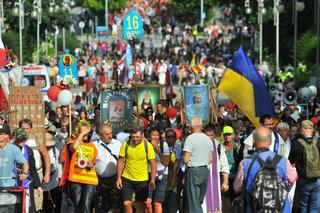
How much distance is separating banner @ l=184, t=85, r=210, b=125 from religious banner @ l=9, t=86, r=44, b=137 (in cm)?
363

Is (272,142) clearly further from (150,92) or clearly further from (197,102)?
(150,92)

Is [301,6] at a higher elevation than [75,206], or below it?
higher

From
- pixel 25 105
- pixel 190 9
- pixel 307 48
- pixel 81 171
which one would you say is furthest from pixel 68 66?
pixel 190 9

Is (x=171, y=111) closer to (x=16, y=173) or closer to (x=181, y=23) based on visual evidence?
(x=16, y=173)

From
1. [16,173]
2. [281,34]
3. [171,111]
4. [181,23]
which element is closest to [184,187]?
[16,173]

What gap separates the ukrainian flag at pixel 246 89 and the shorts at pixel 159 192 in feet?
7.25

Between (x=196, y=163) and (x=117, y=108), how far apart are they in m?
6.75

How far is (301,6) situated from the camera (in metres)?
56.1

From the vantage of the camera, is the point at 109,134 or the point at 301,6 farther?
the point at 301,6

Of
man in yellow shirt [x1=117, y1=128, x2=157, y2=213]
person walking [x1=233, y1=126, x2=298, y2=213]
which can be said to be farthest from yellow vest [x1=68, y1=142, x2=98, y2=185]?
person walking [x1=233, y1=126, x2=298, y2=213]

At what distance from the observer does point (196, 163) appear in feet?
53.0

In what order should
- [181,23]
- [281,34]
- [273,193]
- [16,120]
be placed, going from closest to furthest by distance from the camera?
[273,193], [16,120], [281,34], [181,23]

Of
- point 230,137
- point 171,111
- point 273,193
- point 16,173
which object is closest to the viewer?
point 273,193

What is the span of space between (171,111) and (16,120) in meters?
5.91
